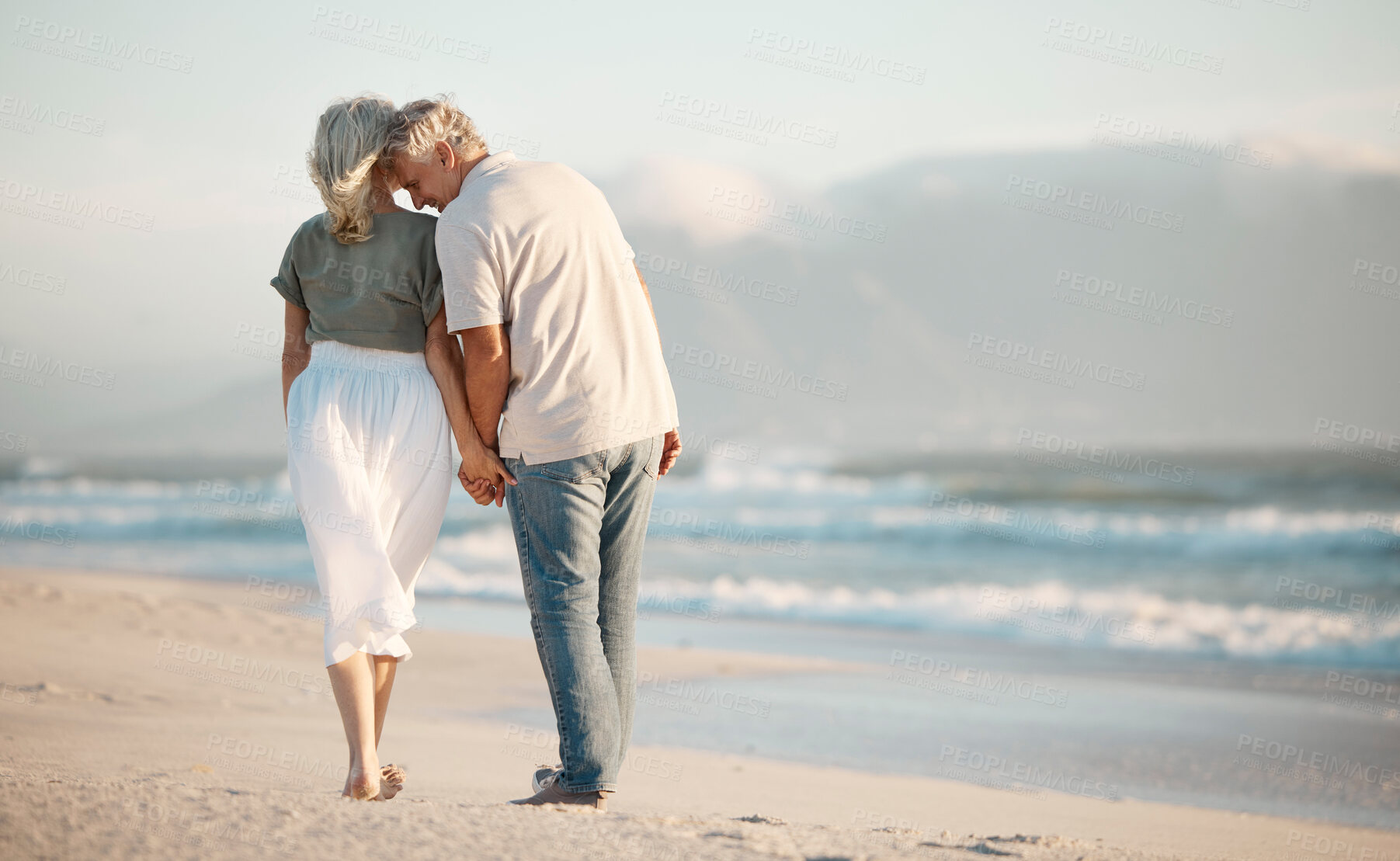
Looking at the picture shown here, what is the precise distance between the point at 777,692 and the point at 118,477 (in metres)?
23.0

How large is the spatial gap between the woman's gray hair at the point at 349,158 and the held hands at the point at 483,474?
54 cm

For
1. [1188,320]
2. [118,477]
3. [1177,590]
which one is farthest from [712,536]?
[1188,320]

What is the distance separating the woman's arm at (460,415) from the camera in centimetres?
218

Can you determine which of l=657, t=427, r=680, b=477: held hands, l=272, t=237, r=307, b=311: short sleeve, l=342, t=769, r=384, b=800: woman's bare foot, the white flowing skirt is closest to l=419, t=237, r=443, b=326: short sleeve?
the white flowing skirt

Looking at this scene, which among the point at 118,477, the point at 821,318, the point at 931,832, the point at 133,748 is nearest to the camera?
the point at 931,832

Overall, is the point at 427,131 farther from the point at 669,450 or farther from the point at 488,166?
the point at 669,450

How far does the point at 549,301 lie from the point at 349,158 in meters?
0.54

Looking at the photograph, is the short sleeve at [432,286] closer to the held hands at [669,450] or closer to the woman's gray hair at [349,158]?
the woman's gray hair at [349,158]

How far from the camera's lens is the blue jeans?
211 centimetres

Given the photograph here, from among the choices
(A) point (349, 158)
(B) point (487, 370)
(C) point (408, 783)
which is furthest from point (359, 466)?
(C) point (408, 783)

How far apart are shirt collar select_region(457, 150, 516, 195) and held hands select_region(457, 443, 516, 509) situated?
23.0 inches

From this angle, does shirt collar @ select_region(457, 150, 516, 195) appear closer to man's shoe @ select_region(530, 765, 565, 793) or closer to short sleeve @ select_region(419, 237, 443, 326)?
short sleeve @ select_region(419, 237, 443, 326)

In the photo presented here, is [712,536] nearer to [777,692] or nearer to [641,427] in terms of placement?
[777,692]

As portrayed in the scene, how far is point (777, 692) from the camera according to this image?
471cm
